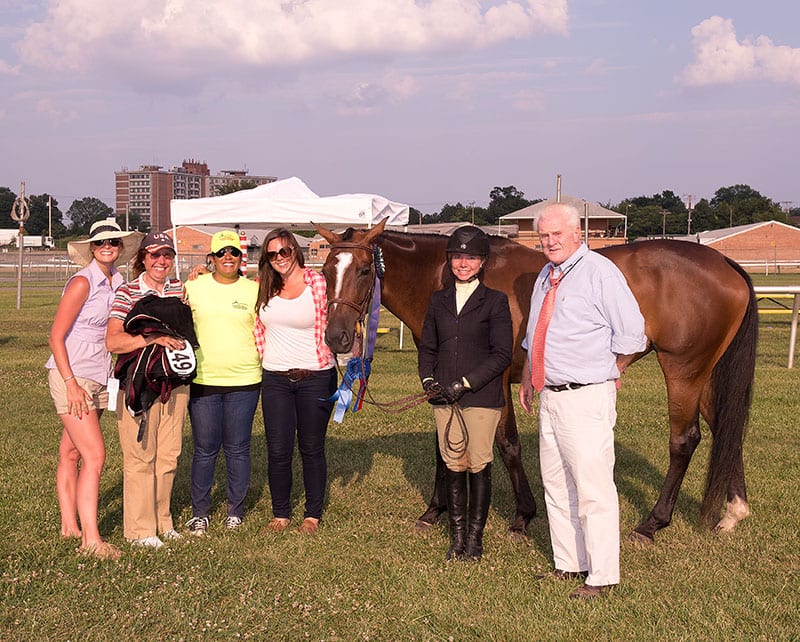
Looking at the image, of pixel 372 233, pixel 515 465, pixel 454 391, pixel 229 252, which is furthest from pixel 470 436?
pixel 229 252

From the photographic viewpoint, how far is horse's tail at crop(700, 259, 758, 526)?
18.3ft

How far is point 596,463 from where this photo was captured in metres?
4.30

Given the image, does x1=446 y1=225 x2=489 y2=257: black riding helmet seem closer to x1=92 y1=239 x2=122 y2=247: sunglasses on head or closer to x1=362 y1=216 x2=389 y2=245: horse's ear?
x1=362 y1=216 x2=389 y2=245: horse's ear

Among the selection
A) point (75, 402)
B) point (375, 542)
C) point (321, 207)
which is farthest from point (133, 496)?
point (321, 207)

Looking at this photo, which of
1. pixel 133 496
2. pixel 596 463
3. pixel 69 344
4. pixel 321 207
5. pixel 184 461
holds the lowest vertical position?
pixel 184 461

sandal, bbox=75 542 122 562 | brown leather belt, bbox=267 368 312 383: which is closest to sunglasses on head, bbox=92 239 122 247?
brown leather belt, bbox=267 368 312 383

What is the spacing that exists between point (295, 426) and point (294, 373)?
46 centimetres

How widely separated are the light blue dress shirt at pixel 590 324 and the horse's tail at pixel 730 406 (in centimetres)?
185

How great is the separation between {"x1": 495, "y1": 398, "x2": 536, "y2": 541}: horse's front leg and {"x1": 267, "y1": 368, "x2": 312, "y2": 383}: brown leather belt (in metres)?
1.44

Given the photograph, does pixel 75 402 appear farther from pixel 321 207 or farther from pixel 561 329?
pixel 321 207

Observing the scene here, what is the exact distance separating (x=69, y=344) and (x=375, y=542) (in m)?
2.45

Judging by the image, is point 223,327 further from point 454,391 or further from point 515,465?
point 515,465

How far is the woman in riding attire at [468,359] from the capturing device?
15.5 feet

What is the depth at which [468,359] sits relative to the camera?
4.79 metres
